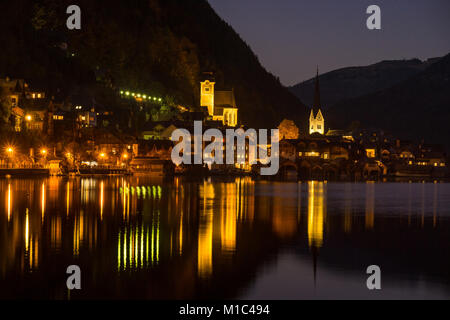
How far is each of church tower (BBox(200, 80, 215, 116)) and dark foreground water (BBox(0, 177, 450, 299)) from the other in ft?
401

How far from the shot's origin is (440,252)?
99.4ft

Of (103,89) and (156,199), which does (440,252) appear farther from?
(103,89)

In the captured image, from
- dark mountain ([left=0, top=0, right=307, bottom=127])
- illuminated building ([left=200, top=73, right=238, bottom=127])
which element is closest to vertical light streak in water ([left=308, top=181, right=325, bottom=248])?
dark mountain ([left=0, top=0, right=307, bottom=127])

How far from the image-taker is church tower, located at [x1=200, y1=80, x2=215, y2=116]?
566 ft

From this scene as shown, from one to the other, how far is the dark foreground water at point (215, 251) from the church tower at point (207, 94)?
122373 mm

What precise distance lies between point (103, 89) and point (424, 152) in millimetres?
89110

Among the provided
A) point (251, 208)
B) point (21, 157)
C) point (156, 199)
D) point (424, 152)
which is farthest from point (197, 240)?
point (424, 152)

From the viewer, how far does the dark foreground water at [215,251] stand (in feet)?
71.4

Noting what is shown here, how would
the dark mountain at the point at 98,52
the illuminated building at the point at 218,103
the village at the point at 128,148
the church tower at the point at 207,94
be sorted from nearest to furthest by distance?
the village at the point at 128,148 → the dark mountain at the point at 98,52 → the illuminated building at the point at 218,103 → the church tower at the point at 207,94

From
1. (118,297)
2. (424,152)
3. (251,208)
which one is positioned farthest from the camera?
(424,152)

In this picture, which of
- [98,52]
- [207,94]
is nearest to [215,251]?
[98,52]

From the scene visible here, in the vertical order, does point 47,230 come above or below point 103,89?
below

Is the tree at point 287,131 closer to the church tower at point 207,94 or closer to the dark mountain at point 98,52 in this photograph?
the church tower at point 207,94

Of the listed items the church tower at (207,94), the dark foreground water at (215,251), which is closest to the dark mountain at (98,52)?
the church tower at (207,94)
